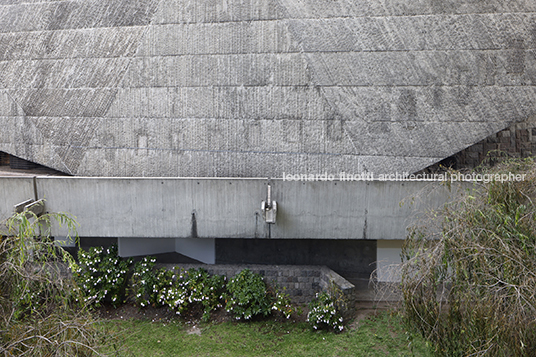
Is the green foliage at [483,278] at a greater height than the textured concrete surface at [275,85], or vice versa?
the textured concrete surface at [275,85]

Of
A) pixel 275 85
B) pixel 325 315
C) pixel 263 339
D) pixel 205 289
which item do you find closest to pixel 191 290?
pixel 205 289

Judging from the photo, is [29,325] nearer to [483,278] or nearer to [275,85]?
[483,278]

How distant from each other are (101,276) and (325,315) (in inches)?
134

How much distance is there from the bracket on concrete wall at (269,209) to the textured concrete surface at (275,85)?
1008 mm

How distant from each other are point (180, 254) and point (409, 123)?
4.56 metres

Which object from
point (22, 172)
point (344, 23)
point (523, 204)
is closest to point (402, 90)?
point (344, 23)

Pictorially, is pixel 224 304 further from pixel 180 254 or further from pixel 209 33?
pixel 209 33

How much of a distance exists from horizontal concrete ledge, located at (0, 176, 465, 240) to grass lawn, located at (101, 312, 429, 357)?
126 centimetres

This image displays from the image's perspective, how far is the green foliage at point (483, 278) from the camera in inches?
102

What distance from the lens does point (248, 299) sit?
5293 mm

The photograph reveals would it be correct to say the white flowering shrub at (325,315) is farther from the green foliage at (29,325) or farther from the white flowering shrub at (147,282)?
the green foliage at (29,325)

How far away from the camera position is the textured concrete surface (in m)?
5.83

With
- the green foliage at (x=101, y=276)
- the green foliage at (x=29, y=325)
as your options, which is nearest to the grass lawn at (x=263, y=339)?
the green foliage at (x=101, y=276)

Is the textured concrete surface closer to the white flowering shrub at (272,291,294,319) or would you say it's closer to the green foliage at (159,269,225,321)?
the green foliage at (159,269,225,321)
